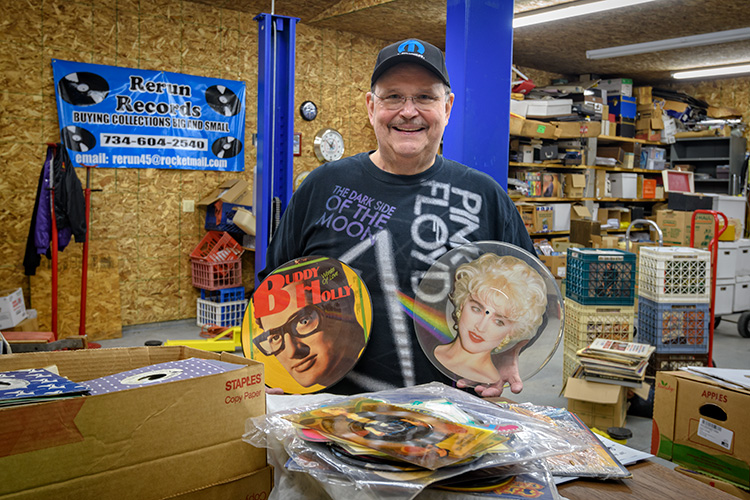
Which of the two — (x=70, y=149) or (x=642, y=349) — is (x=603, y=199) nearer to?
(x=642, y=349)

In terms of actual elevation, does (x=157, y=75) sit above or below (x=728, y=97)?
below

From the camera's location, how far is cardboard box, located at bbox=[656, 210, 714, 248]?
19.5 feet

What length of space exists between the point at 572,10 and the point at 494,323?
17.2 ft

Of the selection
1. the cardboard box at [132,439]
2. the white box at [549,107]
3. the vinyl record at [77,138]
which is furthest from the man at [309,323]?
the white box at [549,107]

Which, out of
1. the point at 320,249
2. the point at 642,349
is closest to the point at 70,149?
the point at 320,249

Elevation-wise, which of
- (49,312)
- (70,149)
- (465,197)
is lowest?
(49,312)

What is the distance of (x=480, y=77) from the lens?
10.7ft

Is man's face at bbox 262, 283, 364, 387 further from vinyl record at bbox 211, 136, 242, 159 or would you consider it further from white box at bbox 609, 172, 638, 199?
white box at bbox 609, 172, 638, 199

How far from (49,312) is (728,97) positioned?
10.4 m

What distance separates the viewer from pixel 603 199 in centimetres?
893

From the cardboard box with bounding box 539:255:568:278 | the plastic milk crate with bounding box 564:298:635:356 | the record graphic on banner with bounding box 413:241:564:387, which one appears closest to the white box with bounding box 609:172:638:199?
the cardboard box with bounding box 539:255:568:278

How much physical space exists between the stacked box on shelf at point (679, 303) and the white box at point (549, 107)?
149 inches

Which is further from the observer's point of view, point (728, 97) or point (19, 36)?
point (728, 97)

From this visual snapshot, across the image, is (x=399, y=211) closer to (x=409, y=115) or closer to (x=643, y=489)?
(x=409, y=115)
